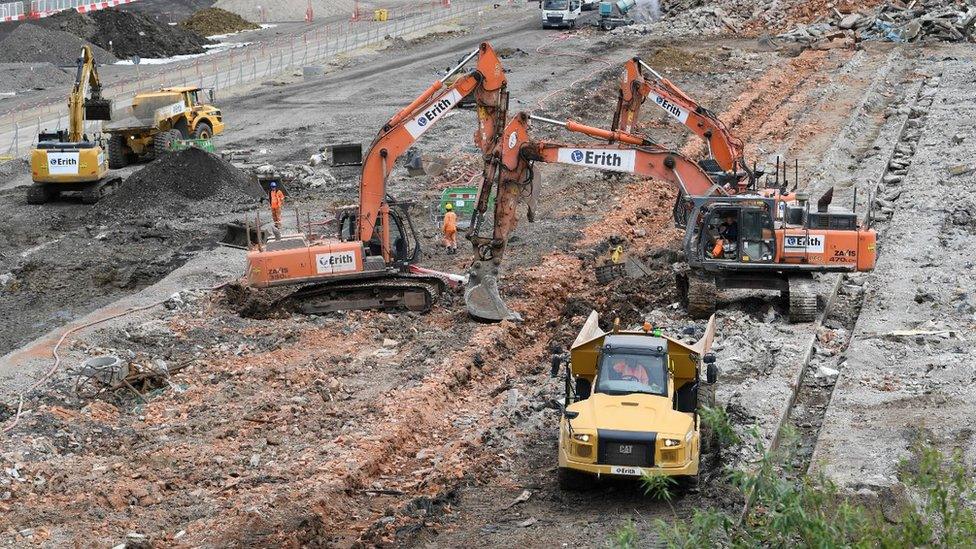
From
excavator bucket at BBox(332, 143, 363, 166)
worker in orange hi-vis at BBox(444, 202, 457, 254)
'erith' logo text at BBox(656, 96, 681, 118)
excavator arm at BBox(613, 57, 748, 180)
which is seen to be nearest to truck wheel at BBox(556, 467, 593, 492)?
excavator arm at BBox(613, 57, 748, 180)

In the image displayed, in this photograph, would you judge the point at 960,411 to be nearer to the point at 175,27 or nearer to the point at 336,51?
the point at 336,51

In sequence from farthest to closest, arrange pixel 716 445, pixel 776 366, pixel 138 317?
pixel 138 317
pixel 776 366
pixel 716 445

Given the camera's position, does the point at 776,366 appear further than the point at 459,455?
Yes

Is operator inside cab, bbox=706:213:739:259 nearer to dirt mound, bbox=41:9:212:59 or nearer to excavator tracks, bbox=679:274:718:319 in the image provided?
excavator tracks, bbox=679:274:718:319

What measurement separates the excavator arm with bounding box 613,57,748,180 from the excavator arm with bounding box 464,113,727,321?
10.0 ft

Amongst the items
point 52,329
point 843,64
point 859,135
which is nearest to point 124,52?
point 843,64

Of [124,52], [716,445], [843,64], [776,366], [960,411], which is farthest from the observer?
[124,52]

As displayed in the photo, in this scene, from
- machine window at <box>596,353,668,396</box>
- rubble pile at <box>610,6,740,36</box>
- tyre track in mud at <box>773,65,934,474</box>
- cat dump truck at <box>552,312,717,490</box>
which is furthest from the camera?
rubble pile at <box>610,6,740,36</box>

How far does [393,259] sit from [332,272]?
46.9 inches

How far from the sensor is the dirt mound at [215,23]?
7756 centimetres

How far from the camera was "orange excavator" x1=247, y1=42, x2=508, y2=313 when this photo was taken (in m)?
24.8

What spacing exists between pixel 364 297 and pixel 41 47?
144 feet

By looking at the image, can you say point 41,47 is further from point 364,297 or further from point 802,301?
point 802,301

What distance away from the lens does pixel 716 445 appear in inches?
715
